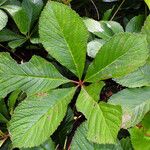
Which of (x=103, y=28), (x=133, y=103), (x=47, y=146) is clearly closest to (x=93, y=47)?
(x=103, y=28)

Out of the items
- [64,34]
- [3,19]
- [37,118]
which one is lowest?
[37,118]

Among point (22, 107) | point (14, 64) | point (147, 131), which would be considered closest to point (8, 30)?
point (14, 64)

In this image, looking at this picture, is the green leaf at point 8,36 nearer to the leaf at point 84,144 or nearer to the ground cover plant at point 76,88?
the ground cover plant at point 76,88

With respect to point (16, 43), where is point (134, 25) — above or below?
below

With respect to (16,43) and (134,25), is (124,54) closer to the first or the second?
(134,25)

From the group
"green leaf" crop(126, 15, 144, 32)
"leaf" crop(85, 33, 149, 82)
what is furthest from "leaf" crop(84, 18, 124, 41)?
"leaf" crop(85, 33, 149, 82)

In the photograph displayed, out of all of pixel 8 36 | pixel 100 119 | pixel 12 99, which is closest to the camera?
A: pixel 100 119

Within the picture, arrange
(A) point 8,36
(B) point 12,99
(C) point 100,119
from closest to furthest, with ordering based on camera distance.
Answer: (C) point 100,119 → (B) point 12,99 → (A) point 8,36
